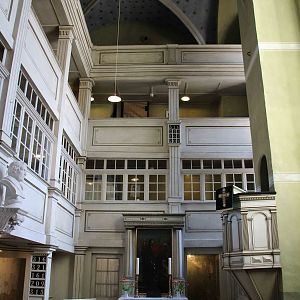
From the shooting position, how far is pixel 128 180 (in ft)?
40.0

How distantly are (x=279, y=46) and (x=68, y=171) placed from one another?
20.7 feet

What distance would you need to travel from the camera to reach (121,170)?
12.2 meters

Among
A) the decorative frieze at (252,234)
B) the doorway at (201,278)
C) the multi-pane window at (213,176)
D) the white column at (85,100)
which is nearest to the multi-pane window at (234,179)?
the multi-pane window at (213,176)

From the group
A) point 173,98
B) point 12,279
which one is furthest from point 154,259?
point 173,98

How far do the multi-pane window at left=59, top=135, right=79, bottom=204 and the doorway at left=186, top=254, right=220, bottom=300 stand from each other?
5629mm

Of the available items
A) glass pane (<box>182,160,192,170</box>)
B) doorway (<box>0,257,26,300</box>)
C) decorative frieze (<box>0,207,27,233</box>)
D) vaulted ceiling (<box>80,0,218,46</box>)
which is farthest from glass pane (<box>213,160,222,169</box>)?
decorative frieze (<box>0,207,27,233</box>)

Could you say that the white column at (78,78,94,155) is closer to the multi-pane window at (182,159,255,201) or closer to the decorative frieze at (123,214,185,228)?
the decorative frieze at (123,214,185,228)

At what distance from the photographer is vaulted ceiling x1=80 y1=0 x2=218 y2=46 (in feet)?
45.4

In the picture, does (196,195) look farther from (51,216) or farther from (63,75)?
(63,75)

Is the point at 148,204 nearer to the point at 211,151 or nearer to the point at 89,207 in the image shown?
the point at 89,207

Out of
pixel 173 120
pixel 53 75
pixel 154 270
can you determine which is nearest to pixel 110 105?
pixel 173 120

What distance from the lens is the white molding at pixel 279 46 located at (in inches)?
328

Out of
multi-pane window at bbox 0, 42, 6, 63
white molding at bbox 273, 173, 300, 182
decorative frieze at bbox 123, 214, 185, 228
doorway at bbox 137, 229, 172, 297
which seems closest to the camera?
multi-pane window at bbox 0, 42, 6, 63

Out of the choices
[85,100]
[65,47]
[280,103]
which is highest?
[65,47]
